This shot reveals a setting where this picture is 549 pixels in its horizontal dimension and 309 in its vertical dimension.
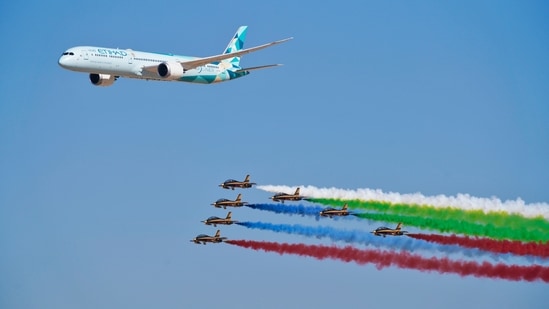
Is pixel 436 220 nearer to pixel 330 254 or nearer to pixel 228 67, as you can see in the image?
pixel 330 254

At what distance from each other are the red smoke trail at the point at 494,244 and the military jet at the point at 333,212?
390 inches

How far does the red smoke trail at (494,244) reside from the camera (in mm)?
96000

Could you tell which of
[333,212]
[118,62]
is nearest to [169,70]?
[118,62]

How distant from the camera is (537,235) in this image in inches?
3797

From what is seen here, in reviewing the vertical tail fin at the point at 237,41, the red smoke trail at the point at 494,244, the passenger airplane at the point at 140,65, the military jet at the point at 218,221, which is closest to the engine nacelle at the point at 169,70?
the passenger airplane at the point at 140,65

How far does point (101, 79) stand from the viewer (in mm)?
123062

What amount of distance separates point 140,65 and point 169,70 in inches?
119

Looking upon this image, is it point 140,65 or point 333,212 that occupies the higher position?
point 140,65

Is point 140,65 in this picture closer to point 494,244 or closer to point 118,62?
point 118,62

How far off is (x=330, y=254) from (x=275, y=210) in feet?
28.8

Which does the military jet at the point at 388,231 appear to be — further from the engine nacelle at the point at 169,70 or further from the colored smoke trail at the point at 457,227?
the engine nacelle at the point at 169,70

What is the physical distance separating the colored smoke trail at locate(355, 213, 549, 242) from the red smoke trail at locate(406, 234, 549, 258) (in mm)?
413

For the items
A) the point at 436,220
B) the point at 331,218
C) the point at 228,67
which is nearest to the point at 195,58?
the point at 228,67

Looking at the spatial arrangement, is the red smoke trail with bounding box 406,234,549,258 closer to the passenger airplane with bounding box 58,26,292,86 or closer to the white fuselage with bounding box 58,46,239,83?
the passenger airplane with bounding box 58,26,292,86
